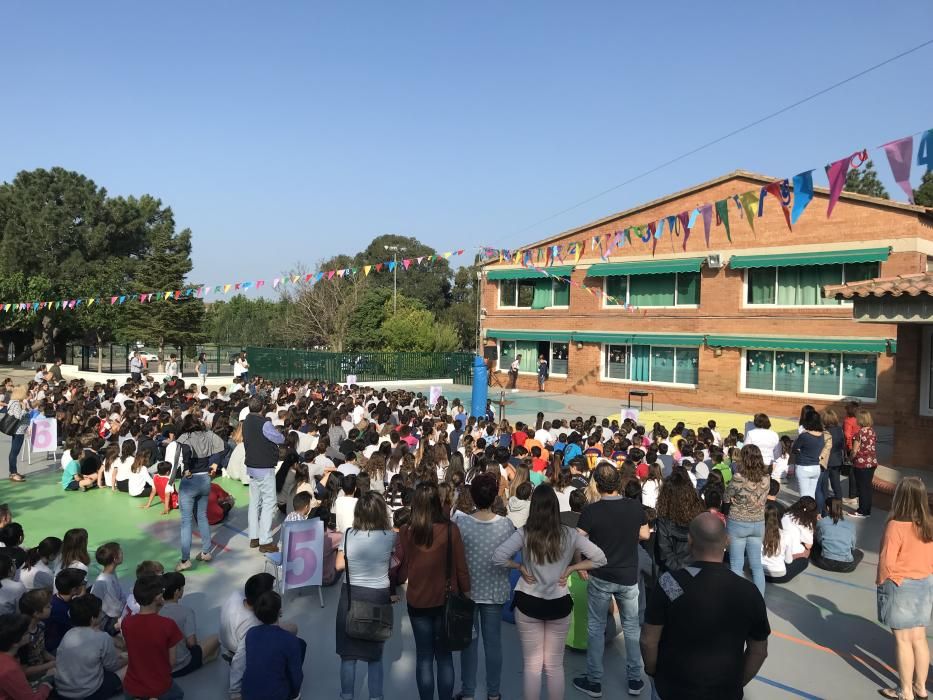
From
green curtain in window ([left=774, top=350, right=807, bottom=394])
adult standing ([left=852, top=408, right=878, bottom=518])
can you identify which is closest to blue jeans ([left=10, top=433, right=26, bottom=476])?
adult standing ([left=852, top=408, right=878, bottom=518])

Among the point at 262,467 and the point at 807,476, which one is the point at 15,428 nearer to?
the point at 262,467

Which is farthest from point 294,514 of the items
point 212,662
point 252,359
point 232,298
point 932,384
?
point 232,298

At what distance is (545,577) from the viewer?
4418 millimetres

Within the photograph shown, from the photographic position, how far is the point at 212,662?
5.72 metres

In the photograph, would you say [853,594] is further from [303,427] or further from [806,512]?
[303,427]

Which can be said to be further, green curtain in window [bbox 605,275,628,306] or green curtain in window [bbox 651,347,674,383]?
green curtain in window [bbox 605,275,628,306]

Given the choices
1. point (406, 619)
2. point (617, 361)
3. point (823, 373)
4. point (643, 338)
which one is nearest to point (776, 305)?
point (823, 373)

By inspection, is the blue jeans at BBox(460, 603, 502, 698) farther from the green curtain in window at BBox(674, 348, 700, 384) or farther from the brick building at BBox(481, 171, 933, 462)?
the green curtain in window at BBox(674, 348, 700, 384)

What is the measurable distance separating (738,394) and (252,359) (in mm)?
20677

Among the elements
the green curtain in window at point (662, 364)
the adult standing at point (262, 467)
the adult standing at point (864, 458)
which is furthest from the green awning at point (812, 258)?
the adult standing at point (262, 467)

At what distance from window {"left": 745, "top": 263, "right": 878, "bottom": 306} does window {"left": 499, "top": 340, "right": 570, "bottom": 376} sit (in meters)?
8.13

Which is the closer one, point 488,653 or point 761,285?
point 488,653

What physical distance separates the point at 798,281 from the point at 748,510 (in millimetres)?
18146

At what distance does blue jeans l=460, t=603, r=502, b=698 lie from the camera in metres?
4.80
